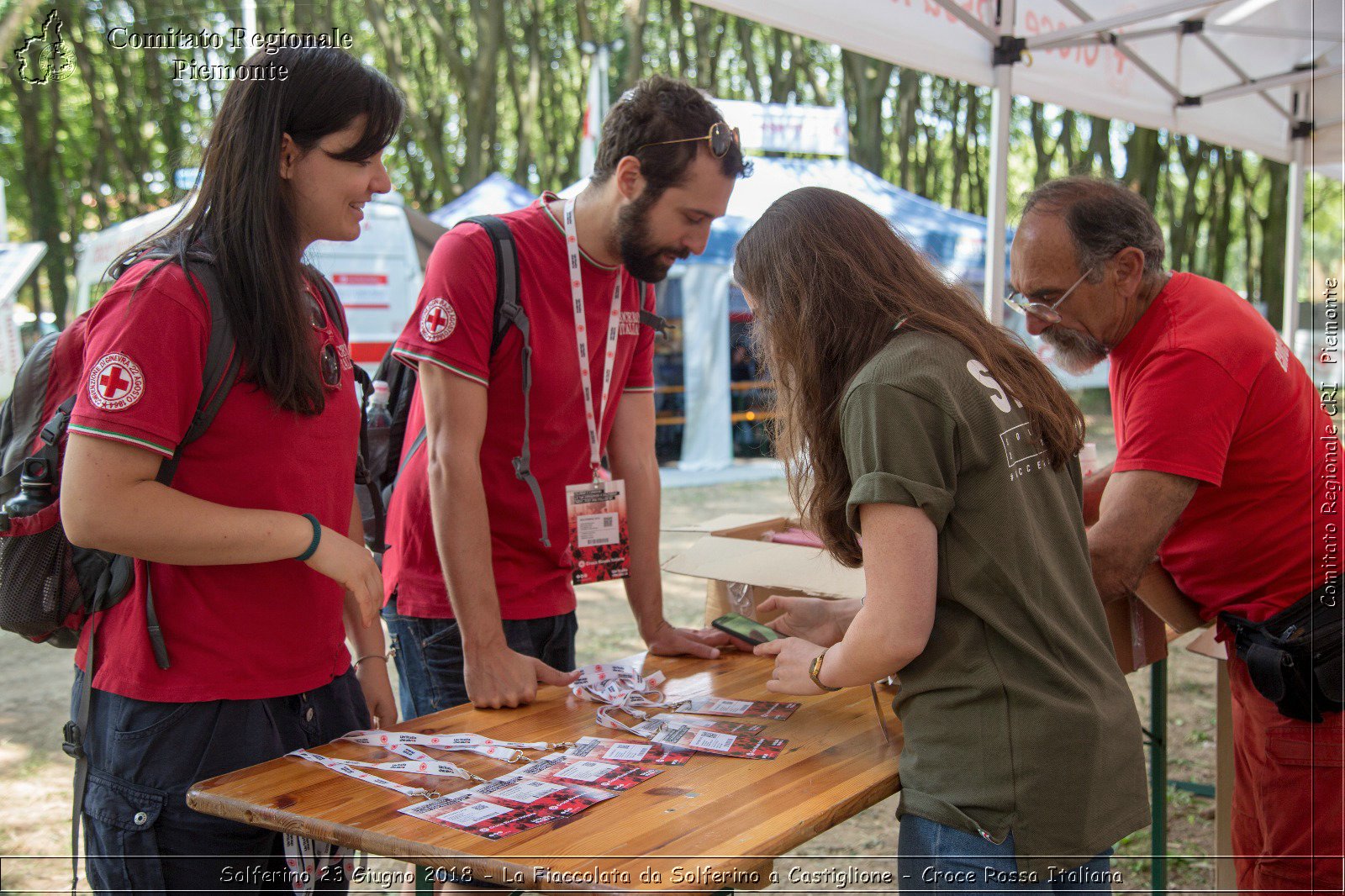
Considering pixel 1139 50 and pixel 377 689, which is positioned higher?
pixel 1139 50

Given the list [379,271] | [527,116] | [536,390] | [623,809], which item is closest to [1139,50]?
[536,390]

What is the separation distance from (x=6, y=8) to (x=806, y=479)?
10.3 m

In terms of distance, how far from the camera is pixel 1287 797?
223 centimetres

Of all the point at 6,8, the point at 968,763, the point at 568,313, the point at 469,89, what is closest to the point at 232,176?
the point at 568,313

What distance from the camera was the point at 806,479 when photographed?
164 centimetres

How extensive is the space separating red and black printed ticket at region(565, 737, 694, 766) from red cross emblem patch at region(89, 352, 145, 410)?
2.69 feet

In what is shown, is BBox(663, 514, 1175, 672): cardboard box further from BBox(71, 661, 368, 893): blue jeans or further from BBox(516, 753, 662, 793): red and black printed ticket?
BBox(71, 661, 368, 893): blue jeans

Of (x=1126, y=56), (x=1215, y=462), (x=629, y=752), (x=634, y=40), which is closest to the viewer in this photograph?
(x=629, y=752)

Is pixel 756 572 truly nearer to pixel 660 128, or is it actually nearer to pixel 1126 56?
pixel 660 128

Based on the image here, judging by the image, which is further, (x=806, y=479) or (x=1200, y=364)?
(x=1200, y=364)

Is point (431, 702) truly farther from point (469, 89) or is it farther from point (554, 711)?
point (469, 89)

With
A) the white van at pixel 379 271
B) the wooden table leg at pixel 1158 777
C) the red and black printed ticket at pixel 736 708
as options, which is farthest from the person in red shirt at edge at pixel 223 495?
the white van at pixel 379 271

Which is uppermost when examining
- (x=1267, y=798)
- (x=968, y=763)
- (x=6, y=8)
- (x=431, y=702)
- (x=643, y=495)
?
(x=6, y=8)

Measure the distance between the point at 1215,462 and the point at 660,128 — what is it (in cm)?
132
